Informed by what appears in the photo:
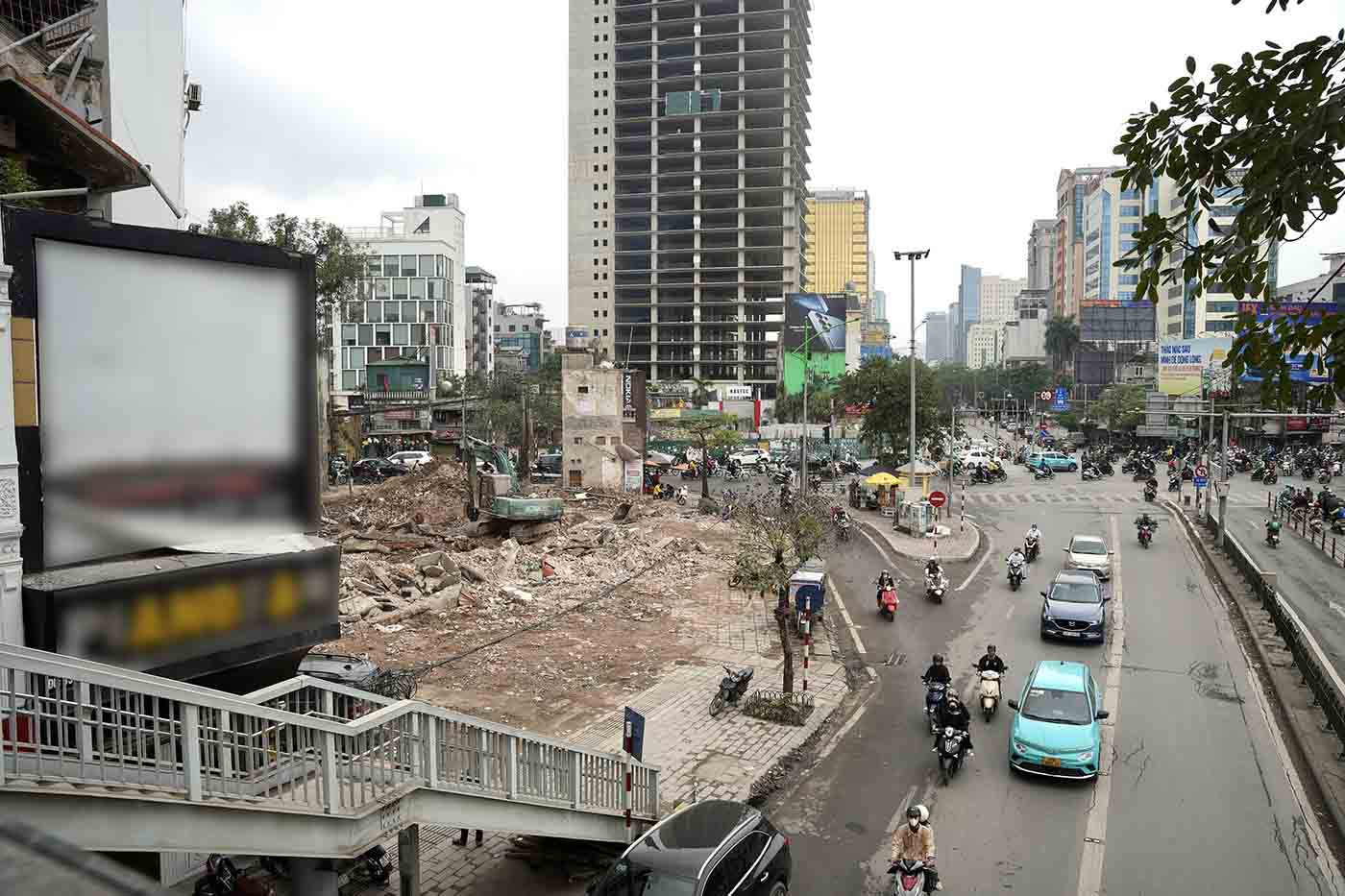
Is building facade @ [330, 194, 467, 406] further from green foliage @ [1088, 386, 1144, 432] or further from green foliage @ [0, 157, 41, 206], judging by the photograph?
green foliage @ [0, 157, 41, 206]

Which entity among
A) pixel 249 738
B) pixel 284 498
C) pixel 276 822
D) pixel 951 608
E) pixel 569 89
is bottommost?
pixel 951 608

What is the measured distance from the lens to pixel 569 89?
112 metres

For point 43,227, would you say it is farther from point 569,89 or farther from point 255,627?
point 569,89

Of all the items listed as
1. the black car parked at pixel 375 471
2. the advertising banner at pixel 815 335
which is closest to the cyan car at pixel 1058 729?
the black car parked at pixel 375 471

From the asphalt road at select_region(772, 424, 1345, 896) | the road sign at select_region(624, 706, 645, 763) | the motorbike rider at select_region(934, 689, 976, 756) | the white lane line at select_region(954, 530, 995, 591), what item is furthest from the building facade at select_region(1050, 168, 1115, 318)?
the road sign at select_region(624, 706, 645, 763)

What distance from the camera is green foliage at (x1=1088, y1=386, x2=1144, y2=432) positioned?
3201 inches

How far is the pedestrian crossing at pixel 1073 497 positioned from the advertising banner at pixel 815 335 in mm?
34097

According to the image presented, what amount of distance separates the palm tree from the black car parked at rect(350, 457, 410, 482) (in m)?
93.8

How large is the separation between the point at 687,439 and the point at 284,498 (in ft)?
210

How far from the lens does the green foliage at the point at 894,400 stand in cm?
5109

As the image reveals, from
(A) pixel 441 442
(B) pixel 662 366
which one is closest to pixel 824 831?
(A) pixel 441 442

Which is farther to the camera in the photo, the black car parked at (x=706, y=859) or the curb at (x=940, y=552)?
the curb at (x=940, y=552)

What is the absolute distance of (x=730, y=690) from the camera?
15.8 meters

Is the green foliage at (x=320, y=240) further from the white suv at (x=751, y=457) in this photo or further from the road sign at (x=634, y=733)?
the road sign at (x=634, y=733)
